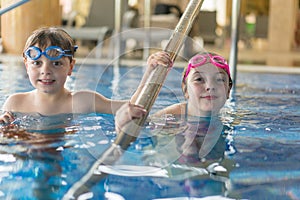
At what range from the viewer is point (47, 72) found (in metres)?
3.02

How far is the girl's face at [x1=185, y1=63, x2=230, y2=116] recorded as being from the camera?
10.2 ft

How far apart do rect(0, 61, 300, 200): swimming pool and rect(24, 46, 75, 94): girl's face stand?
8.0 inches

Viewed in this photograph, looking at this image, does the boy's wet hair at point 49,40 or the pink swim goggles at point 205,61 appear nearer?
the boy's wet hair at point 49,40

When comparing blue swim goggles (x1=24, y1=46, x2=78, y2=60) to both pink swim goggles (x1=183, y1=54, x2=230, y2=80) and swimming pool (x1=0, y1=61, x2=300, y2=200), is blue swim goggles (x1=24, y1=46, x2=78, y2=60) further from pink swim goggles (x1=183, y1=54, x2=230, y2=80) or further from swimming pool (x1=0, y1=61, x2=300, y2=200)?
pink swim goggles (x1=183, y1=54, x2=230, y2=80)

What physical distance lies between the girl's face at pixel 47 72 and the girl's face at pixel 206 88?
754 millimetres

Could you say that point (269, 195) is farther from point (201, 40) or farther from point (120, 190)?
point (201, 40)

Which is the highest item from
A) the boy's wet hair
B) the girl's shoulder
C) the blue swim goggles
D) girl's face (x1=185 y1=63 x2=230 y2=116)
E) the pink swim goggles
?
the boy's wet hair

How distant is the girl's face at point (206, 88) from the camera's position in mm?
3098

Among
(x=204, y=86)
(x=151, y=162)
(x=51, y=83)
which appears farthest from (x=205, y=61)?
(x=151, y=162)

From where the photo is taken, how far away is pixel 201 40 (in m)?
13.3

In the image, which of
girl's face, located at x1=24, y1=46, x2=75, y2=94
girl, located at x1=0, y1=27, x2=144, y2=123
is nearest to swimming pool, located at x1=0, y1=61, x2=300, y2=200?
girl, located at x1=0, y1=27, x2=144, y2=123

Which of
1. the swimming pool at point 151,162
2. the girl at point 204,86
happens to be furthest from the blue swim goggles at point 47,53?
the girl at point 204,86

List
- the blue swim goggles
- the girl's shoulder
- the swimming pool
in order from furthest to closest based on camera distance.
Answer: the girl's shoulder, the blue swim goggles, the swimming pool

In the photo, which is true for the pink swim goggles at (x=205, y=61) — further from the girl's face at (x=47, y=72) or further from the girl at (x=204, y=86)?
the girl's face at (x=47, y=72)
